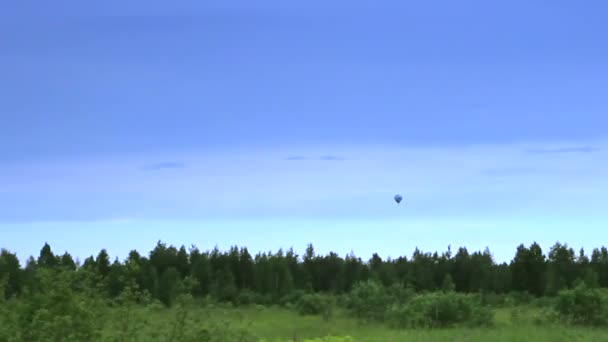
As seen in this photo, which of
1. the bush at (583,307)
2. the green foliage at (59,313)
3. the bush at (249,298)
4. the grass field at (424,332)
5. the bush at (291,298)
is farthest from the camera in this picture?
the bush at (249,298)

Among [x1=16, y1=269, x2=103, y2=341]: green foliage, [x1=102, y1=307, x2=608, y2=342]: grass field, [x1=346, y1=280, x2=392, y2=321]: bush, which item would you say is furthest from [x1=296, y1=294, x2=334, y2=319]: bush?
[x1=16, y1=269, x2=103, y2=341]: green foliage

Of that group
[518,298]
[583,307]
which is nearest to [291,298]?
[518,298]

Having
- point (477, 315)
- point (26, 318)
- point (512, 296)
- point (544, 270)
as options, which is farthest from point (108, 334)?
point (544, 270)

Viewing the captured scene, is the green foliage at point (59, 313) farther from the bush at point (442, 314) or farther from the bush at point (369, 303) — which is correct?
the bush at point (369, 303)

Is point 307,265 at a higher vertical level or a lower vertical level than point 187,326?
higher

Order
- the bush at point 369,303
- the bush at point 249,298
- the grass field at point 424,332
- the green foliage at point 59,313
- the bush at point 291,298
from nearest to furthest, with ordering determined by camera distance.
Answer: the green foliage at point 59,313
the grass field at point 424,332
the bush at point 369,303
the bush at point 291,298
the bush at point 249,298

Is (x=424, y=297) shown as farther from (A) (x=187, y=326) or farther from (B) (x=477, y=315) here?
(A) (x=187, y=326)

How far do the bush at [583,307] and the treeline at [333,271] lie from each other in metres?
16.9

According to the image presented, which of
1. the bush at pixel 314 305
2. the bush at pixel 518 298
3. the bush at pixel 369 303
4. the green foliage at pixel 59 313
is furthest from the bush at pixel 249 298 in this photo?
the green foliage at pixel 59 313

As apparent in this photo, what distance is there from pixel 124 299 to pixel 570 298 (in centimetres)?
1932

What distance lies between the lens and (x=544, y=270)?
47750 millimetres

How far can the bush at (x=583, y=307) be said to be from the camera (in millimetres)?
25297

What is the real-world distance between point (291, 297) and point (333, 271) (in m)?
12.8

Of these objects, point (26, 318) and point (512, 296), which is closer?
point (26, 318)
